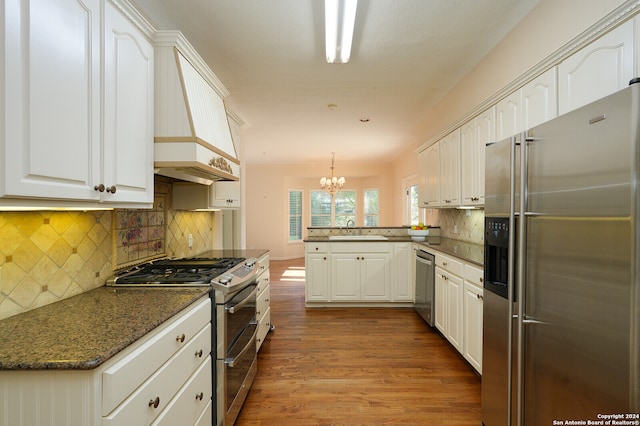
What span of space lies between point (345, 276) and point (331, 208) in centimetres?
487

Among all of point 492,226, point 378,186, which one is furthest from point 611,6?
point 378,186

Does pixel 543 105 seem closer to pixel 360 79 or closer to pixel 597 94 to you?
pixel 597 94

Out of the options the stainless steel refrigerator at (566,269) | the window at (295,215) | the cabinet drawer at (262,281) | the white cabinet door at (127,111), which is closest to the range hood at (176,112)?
the white cabinet door at (127,111)

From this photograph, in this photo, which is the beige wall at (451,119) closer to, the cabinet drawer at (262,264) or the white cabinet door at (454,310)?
the white cabinet door at (454,310)

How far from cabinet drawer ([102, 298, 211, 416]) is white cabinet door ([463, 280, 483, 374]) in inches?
78.3

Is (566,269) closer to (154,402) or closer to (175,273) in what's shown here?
(154,402)

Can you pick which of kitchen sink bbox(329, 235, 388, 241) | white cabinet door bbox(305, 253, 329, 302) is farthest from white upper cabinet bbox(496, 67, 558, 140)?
white cabinet door bbox(305, 253, 329, 302)

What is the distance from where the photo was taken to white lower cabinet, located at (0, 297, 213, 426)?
88cm

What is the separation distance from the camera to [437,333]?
3271 millimetres

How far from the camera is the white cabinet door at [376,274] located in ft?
13.5

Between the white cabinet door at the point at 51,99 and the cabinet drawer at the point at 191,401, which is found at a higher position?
the white cabinet door at the point at 51,99

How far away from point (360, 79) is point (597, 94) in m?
2.06

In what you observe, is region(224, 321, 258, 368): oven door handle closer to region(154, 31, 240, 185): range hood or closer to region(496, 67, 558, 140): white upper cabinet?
region(154, 31, 240, 185): range hood

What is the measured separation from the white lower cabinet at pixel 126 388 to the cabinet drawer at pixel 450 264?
2.18m
